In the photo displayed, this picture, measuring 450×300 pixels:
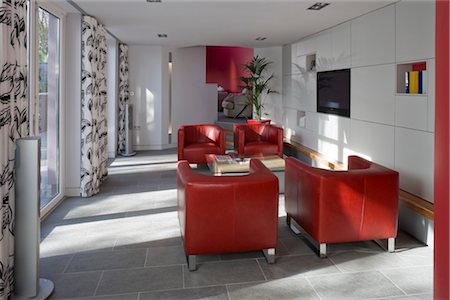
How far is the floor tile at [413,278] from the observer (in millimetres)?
2947

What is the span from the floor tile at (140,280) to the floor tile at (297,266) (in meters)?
0.73

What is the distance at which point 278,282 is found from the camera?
307 centimetres

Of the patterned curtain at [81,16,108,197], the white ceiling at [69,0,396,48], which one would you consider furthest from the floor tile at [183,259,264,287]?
the white ceiling at [69,0,396,48]

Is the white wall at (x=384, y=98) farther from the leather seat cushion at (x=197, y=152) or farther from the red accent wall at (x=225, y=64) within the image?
the red accent wall at (x=225, y=64)

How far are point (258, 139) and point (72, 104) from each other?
3628 millimetres

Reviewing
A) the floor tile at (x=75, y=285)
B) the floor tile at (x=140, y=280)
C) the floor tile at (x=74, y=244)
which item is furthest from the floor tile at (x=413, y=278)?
the floor tile at (x=74, y=244)

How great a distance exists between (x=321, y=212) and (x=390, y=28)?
2697mm

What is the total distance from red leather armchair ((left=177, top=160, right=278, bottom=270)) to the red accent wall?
29.3 feet

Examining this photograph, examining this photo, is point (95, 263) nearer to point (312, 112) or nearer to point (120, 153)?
point (312, 112)

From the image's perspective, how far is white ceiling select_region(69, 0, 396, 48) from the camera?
498 centimetres

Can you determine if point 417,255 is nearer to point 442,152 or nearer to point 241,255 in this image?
point 241,255

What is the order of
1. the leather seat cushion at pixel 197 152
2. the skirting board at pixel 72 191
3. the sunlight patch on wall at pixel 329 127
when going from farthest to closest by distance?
the leather seat cushion at pixel 197 152 < the sunlight patch on wall at pixel 329 127 < the skirting board at pixel 72 191

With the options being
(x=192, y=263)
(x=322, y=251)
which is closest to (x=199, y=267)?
(x=192, y=263)

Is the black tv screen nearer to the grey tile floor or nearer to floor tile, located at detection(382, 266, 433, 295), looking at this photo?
the grey tile floor
